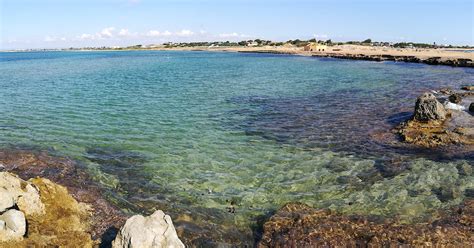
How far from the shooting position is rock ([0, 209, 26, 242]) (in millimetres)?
8505

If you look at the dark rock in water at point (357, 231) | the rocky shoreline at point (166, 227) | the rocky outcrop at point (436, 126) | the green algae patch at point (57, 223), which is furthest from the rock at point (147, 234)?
the rocky outcrop at point (436, 126)

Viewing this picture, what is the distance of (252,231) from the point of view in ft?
35.2

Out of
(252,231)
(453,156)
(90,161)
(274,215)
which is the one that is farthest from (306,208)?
(90,161)

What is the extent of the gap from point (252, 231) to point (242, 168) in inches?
191

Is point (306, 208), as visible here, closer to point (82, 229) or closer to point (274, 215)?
point (274, 215)

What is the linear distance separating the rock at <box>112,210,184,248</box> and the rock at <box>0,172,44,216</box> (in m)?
3.16

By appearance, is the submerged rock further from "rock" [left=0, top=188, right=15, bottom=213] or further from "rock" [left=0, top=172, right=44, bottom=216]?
"rock" [left=0, top=188, right=15, bottom=213]

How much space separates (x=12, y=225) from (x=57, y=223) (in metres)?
1.41

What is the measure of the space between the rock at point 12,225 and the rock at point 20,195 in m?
0.47

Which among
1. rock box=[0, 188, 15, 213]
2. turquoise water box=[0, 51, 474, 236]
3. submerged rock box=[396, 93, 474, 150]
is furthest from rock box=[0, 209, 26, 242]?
submerged rock box=[396, 93, 474, 150]

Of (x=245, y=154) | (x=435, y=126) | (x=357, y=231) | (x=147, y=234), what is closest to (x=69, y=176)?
(x=245, y=154)

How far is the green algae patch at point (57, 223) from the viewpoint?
29.9 ft

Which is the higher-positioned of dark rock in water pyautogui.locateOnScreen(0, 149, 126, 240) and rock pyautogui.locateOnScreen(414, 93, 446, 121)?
rock pyautogui.locateOnScreen(414, 93, 446, 121)

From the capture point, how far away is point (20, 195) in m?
9.82
